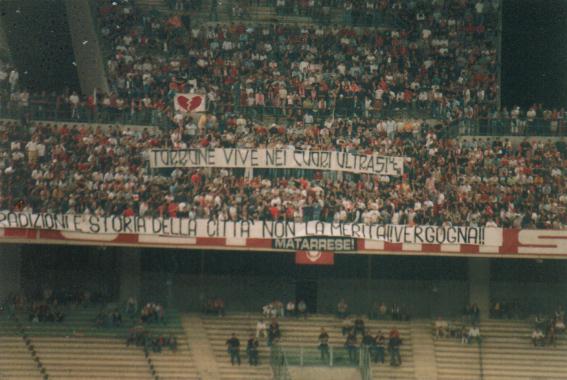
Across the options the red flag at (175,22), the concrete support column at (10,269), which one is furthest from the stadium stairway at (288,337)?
the red flag at (175,22)

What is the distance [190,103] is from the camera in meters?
38.2

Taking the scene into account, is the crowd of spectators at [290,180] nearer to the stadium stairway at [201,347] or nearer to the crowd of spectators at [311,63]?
the crowd of spectators at [311,63]

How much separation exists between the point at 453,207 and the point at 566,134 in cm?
625

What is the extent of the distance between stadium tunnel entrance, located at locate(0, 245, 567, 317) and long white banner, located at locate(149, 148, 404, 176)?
3252 millimetres

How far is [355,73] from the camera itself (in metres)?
41.0

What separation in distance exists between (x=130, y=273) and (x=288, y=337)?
5983mm

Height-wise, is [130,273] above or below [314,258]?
below

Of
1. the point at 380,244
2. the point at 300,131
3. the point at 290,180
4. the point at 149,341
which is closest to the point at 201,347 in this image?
the point at 149,341

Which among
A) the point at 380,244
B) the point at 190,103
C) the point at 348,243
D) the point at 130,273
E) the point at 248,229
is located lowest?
the point at 130,273

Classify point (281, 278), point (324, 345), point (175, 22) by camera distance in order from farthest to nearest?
point (175, 22), point (281, 278), point (324, 345)

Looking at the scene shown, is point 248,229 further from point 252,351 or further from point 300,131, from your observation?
point 300,131

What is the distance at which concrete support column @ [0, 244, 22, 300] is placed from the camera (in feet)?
114

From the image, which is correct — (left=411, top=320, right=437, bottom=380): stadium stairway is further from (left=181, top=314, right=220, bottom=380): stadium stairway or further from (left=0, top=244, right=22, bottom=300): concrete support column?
(left=0, top=244, right=22, bottom=300): concrete support column

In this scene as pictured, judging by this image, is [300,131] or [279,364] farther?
[300,131]
